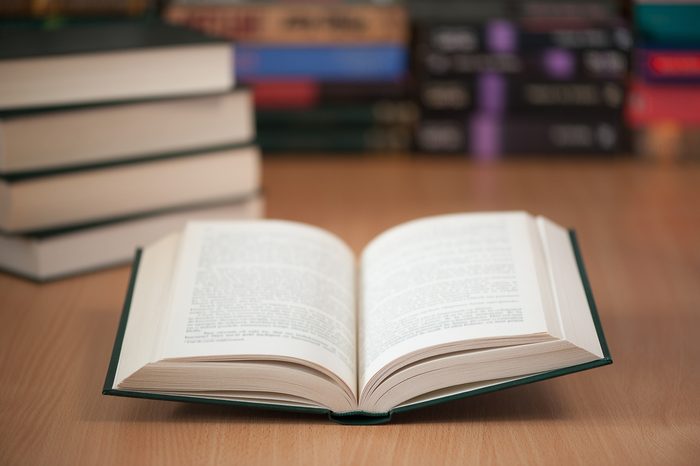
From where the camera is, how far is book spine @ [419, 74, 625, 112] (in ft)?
4.68

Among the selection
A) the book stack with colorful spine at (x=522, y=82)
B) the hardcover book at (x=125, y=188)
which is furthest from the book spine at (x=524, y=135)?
the hardcover book at (x=125, y=188)

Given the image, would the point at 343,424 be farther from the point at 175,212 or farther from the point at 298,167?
the point at 298,167

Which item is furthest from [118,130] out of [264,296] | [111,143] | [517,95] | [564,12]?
[564,12]

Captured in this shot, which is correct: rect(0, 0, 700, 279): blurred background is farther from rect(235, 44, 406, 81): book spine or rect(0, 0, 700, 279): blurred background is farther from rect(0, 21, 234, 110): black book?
rect(0, 21, 234, 110): black book

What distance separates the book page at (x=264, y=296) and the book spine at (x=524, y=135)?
1.97ft

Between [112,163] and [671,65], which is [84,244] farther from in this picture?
[671,65]

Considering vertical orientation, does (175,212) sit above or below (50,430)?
above

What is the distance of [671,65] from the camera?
55.2 inches

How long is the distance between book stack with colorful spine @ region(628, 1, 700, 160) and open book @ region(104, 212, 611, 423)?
0.64 metres

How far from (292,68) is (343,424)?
81 centimetres

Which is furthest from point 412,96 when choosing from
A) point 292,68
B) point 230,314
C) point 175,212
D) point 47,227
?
point 230,314

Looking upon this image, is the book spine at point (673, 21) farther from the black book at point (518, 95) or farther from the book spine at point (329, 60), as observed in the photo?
the book spine at point (329, 60)

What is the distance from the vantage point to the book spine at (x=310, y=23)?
1.43 m

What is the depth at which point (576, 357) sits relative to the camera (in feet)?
2.33
